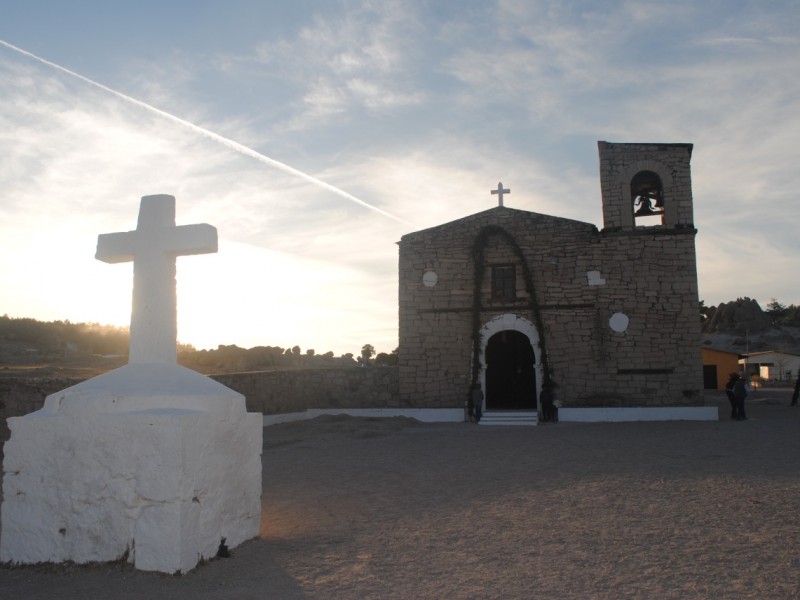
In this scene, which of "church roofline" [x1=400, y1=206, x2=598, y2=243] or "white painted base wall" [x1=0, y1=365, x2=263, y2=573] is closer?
"white painted base wall" [x1=0, y1=365, x2=263, y2=573]

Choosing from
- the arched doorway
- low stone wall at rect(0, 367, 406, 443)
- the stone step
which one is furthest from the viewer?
the arched doorway

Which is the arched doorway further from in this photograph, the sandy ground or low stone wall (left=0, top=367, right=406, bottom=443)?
the sandy ground

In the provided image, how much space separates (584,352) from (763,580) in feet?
37.6

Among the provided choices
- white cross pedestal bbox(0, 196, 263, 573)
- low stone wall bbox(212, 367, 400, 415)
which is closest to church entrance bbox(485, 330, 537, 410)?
low stone wall bbox(212, 367, 400, 415)

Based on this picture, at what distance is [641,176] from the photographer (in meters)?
16.1

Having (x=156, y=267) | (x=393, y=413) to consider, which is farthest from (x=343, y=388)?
(x=156, y=267)

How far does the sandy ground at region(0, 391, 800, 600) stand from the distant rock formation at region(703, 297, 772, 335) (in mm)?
46750

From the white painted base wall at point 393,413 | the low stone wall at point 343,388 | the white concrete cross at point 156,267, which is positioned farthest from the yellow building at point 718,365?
the white concrete cross at point 156,267

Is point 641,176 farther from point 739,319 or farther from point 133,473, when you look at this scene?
point 739,319

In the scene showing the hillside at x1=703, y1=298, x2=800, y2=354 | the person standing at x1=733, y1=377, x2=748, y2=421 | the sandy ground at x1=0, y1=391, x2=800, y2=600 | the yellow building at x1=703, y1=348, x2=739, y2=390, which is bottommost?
the sandy ground at x1=0, y1=391, x2=800, y2=600

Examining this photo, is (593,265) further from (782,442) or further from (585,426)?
(782,442)

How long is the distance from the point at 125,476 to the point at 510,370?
14.3 m

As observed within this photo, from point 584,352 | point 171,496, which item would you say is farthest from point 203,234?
point 584,352

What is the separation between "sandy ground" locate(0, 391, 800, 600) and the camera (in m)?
4.14
